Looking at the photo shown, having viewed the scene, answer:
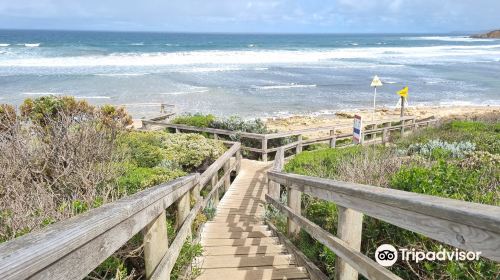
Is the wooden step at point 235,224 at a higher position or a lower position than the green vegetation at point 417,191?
lower

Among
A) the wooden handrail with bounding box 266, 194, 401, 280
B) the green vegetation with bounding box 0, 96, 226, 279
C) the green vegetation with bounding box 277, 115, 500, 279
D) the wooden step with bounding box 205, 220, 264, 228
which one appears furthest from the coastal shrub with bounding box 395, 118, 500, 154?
the wooden handrail with bounding box 266, 194, 401, 280

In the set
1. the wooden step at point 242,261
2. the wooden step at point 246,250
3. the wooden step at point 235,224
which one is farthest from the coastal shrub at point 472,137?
the wooden step at point 242,261

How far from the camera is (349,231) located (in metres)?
2.27

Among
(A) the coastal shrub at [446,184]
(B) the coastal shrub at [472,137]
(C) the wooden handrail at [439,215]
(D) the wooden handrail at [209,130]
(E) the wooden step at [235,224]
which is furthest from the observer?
(D) the wooden handrail at [209,130]

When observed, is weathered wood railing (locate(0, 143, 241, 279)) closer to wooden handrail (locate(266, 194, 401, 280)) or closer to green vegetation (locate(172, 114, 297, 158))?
wooden handrail (locate(266, 194, 401, 280))

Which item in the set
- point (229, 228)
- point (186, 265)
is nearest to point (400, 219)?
point (186, 265)

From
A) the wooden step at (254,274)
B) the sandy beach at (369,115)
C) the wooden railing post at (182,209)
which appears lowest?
the sandy beach at (369,115)

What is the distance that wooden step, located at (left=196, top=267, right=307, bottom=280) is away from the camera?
11.3ft

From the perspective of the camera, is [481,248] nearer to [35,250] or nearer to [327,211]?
[35,250]

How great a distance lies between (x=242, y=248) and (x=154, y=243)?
2.09 meters

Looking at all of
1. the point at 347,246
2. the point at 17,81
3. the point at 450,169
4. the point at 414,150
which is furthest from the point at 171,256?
the point at 17,81

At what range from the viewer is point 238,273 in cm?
353

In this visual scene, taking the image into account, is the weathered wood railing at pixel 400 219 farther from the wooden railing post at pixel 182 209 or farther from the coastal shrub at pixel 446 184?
the wooden railing post at pixel 182 209

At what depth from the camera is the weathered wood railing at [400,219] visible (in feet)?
4.07
